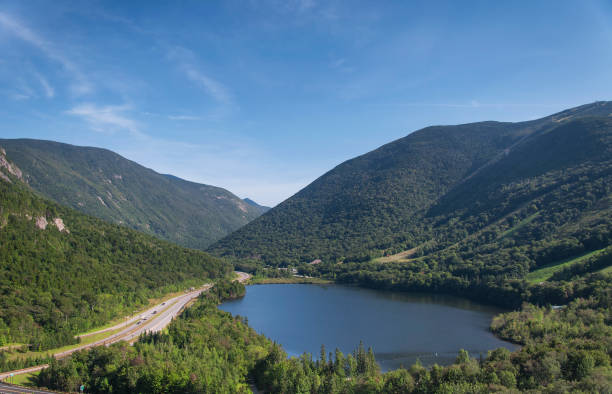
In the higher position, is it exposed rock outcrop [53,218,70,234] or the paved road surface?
exposed rock outcrop [53,218,70,234]

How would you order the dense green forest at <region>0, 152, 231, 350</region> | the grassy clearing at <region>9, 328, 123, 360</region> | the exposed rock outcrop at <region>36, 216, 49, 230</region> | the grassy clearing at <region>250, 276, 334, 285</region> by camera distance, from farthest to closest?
the grassy clearing at <region>250, 276, 334, 285</region>
the exposed rock outcrop at <region>36, 216, 49, 230</region>
the dense green forest at <region>0, 152, 231, 350</region>
the grassy clearing at <region>9, 328, 123, 360</region>

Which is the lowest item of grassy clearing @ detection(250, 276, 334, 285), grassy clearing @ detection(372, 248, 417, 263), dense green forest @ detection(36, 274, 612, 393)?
grassy clearing @ detection(250, 276, 334, 285)

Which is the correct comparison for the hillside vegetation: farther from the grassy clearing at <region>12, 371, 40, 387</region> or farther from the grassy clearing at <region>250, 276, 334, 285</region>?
the grassy clearing at <region>12, 371, 40, 387</region>

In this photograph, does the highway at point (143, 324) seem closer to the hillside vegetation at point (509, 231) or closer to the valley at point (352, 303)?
the valley at point (352, 303)

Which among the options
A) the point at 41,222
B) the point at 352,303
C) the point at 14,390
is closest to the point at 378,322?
the point at 352,303

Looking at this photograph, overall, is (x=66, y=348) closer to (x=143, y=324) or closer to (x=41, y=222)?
(x=143, y=324)

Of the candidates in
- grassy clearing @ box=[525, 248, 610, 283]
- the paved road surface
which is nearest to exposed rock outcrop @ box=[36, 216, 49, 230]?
the paved road surface

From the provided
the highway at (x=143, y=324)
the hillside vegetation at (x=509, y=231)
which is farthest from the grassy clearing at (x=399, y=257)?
the highway at (x=143, y=324)
